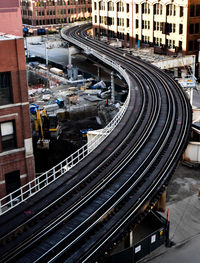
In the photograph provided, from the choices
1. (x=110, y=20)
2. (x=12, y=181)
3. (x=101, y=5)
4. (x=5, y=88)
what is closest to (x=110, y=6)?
(x=110, y=20)

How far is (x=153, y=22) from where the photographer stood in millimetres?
101375

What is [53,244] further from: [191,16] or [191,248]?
[191,16]

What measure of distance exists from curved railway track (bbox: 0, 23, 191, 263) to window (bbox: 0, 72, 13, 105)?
27.6ft

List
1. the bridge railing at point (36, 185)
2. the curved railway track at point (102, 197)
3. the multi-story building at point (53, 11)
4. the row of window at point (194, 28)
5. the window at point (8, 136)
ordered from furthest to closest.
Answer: the multi-story building at point (53, 11) < the row of window at point (194, 28) < the window at point (8, 136) < the bridge railing at point (36, 185) < the curved railway track at point (102, 197)

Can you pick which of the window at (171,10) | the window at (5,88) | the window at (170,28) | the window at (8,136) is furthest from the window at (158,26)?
the window at (8,136)

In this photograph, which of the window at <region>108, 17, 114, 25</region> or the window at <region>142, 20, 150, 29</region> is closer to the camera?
the window at <region>142, 20, 150, 29</region>

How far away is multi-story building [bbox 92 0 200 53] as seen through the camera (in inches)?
3588

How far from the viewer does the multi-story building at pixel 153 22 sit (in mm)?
91125

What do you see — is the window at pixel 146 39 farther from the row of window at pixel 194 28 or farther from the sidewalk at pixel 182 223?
the sidewalk at pixel 182 223

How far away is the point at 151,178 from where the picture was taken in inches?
1331

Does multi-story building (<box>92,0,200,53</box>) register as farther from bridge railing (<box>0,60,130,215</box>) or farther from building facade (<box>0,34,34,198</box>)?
building facade (<box>0,34,34,198</box>)

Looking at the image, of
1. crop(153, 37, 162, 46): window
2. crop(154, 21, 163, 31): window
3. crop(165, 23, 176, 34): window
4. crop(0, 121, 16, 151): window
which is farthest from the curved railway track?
crop(154, 21, 163, 31): window

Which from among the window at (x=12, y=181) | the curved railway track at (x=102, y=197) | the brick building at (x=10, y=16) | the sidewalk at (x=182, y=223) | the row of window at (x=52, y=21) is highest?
the brick building at (x=10, y=16)

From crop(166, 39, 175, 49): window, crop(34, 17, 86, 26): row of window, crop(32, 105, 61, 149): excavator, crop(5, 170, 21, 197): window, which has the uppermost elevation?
crop(34, 17, 86, 26): row of window
